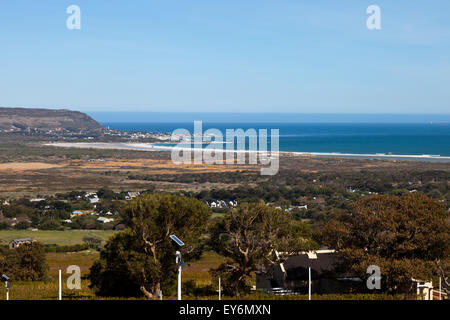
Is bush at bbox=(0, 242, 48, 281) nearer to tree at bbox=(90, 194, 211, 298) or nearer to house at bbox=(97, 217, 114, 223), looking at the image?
tree at bbox=(90, 194, 211, 298)

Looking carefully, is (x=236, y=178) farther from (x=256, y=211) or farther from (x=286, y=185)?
(x=256, y=211)

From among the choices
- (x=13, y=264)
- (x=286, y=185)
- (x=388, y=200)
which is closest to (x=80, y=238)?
(x=13, y=264)

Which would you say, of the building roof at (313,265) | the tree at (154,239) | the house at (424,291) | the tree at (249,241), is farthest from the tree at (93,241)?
the house at (424,291)

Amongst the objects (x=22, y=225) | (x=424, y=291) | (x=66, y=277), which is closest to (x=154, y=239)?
(x=424, y=291)

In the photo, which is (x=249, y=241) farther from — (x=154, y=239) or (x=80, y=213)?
(x=80, y=213)

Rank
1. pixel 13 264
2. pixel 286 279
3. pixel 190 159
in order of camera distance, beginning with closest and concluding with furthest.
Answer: pixel 286 279 < pixel 13 264 < pixel 190 159
